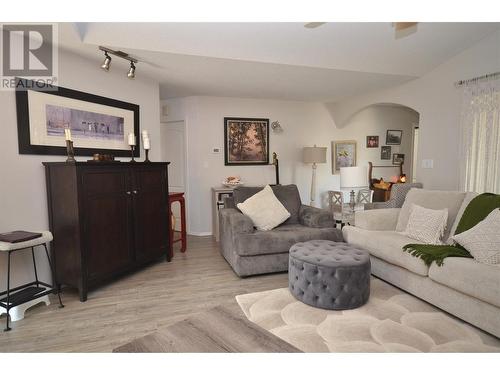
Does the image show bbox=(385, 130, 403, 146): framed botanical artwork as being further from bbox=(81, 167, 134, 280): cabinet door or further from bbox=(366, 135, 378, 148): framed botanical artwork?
bbox=(81, 167, 134, 280): cabinet door

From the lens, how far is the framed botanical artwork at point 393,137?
5.92m

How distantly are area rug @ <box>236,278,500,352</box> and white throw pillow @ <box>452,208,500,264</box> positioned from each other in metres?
0.50

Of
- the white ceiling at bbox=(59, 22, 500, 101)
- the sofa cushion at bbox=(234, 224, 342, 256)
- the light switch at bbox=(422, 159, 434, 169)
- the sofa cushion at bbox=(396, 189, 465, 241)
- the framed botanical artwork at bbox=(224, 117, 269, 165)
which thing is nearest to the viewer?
the white ceiling at bbox=(59, 22, 500, 101)

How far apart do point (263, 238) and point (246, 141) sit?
252 cm

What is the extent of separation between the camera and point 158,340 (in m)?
1.62

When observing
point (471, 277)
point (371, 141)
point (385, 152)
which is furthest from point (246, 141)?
point (471, 277)

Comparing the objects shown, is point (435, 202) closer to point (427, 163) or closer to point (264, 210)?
point (427, 163)

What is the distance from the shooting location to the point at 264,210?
11.0 ft

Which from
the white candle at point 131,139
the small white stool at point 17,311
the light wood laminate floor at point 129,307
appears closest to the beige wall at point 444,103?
the light wood laminate floor at point 129,307

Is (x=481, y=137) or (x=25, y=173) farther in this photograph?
(x=481, y=137)

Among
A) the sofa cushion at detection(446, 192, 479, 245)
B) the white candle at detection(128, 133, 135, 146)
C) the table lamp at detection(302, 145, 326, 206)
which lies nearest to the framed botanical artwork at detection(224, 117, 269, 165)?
the table lamp at detection(302, 145, 326, 206)

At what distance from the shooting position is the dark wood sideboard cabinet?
2468mm
